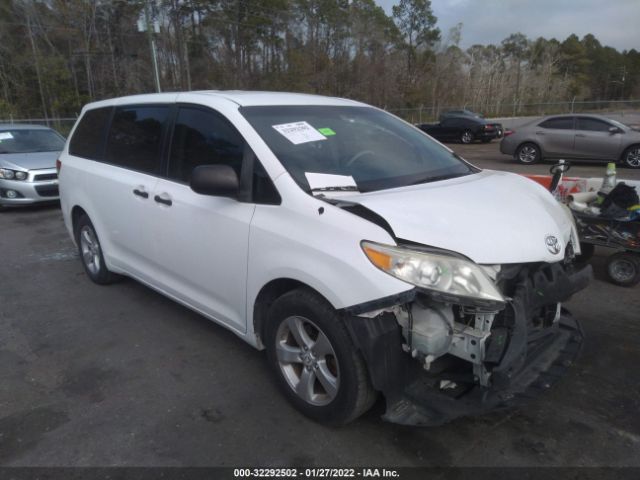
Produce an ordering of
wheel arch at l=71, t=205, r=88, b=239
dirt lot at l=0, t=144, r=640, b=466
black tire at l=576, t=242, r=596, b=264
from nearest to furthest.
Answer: dirt lot at l=0, t=144, r=640, b=466 < wheel arch at l=71, t=205, r=88, b=239 < black tire at l=576, t=242, r=596, b=264

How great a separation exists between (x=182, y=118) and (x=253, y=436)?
225cm

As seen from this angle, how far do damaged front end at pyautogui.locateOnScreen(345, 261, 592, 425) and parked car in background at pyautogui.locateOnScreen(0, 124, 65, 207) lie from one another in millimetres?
8181

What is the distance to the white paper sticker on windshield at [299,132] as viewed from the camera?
3004mm

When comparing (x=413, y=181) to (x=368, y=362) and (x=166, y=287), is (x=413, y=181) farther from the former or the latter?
(x=166, y=287)

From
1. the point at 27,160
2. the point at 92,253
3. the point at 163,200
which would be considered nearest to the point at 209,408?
the point at 163,200

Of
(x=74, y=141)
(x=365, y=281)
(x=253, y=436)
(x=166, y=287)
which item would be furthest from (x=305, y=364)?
(x=74, y=141)

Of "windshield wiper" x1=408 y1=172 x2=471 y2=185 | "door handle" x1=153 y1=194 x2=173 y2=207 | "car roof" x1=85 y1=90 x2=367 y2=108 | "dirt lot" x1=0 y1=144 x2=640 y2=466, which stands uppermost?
"car roof" x1=85 y1=90 x2=367 y2=108

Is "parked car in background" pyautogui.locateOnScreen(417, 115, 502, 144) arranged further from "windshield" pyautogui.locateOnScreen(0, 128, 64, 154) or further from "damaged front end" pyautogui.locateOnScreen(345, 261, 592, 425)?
"damaged front end" pyautogui.locateOnScreen(345, 261, 592, 425)

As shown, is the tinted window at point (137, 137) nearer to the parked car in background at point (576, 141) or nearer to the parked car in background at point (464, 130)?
the parked car in background at point (576, 141)

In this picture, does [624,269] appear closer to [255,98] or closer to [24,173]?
[255,98]

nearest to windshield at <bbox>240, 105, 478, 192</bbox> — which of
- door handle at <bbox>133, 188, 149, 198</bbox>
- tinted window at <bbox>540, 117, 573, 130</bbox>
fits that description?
door handle at <bbox>133, 188, 149, 198</bbox>

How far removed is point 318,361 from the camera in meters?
2.58

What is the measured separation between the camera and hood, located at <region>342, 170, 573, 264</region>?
2.31 meters

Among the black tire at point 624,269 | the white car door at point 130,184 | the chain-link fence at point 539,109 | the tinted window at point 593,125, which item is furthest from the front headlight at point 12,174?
the chain-link fence at point 539,109
